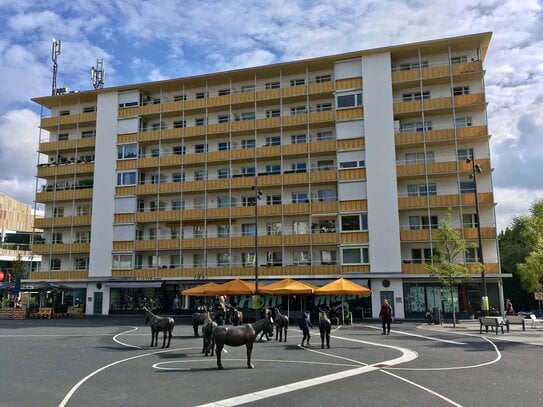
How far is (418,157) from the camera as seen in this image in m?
43.1

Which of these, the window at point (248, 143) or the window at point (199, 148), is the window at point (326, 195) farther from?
the window at point (199, 148)

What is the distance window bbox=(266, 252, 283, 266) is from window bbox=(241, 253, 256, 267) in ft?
4.48

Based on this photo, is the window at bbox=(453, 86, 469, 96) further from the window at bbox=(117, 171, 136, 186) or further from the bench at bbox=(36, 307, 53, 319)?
the bench at bbox=(36, 307, 53, 319)

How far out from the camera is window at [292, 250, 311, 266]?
143ft

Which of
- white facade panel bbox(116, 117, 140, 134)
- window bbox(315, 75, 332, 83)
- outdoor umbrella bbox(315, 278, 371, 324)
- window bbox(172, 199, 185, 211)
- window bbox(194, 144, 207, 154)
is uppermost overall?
window bbox(315, 75, 332, 83)

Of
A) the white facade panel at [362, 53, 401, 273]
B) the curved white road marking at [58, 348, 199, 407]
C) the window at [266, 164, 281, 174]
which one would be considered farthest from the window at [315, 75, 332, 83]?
the curved white road marking at [58, 348, 199, 407]

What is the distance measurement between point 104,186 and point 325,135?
23.2 meters

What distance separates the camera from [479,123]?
4253cm

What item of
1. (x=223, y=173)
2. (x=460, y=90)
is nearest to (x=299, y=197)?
(x=223, y=173)

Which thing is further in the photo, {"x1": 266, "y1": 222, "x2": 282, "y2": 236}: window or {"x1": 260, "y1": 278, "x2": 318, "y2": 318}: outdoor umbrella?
{"x1": 266, "y1": 222, "x2": 282, "y2": 236}: window

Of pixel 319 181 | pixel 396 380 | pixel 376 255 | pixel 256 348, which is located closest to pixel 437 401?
pixel 396 380

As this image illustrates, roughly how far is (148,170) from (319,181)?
1834cm

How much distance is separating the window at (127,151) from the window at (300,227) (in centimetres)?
1828

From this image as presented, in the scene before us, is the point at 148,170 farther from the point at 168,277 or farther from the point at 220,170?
the point at 168,277
